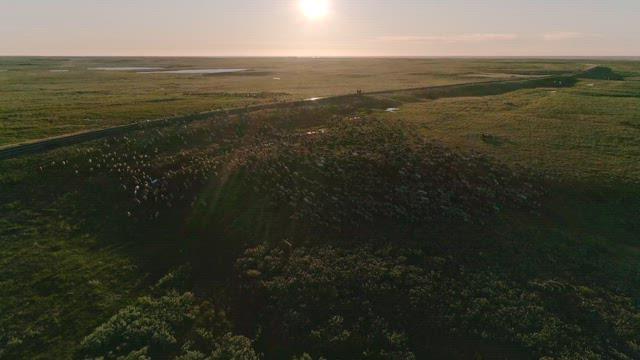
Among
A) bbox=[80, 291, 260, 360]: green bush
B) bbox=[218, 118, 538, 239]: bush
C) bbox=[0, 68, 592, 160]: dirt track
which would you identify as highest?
bbox=[0, 68, 592, 160]: dirt track

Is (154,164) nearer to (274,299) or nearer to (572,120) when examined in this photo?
(274,299)

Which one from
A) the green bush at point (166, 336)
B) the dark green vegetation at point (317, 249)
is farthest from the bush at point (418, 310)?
the green bush at point (166, 336)

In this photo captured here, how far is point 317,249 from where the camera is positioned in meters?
23.3

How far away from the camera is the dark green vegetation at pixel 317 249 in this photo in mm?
17516

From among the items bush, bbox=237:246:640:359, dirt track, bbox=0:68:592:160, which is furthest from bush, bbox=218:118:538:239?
dirt track, bbox=0:68:592:160

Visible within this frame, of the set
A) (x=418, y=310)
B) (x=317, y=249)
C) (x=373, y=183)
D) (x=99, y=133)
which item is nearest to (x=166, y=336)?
(x=317, y=249)

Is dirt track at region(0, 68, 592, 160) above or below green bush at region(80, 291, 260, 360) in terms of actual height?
above

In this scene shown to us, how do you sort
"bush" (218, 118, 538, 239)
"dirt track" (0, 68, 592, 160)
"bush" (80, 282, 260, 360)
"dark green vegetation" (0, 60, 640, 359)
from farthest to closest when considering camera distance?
"dirt track" (0, 68, 592, 160)
"bush" (218, 118, 538, 239)
"dark green vegetation" (0, 60, 640, 359)
"bush" (80, 282, 260, 360)

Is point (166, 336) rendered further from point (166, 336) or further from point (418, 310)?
point (418, 310)

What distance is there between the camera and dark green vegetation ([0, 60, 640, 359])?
17.5m

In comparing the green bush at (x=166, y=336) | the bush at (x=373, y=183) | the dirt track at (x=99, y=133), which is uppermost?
the dirt track at (x=99, y=133)

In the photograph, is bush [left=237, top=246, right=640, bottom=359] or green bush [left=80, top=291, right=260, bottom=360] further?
bush [left=237, top=246, right=640, bottom=359]

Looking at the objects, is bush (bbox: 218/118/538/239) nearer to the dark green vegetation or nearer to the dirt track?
the dark green vegetation

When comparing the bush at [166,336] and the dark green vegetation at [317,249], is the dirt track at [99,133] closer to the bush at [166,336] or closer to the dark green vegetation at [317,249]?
the dark green vegetation at [317,249]
